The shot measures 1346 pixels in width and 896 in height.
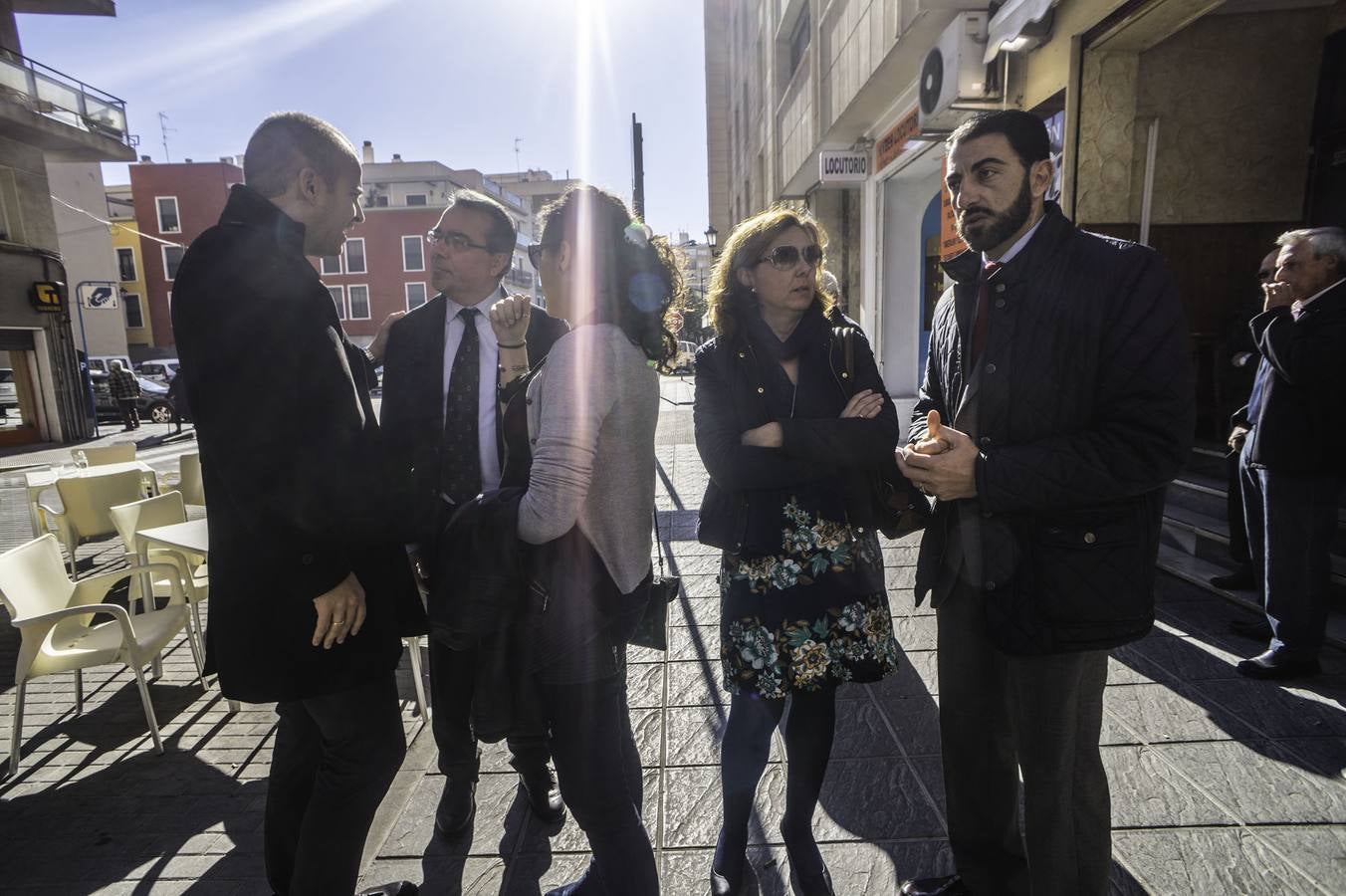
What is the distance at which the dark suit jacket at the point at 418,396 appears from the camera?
2283 mm

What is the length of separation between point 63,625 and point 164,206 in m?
45.2

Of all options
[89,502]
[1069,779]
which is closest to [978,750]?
[1069,779]

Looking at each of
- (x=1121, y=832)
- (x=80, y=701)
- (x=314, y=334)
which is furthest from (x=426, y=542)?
(x=80, y=701)

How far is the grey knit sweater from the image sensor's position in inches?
64.2

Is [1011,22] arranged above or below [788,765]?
above

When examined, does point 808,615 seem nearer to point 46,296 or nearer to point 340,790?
point 340,790

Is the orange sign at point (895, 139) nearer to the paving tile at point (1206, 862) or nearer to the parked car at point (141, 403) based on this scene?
the paving tile at point (1206, 862)

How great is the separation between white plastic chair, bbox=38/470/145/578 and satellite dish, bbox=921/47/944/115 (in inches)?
310

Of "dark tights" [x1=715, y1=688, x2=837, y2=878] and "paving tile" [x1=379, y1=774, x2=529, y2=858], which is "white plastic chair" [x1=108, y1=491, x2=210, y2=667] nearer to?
"paving tile" [x1=379, y1=774, x2=529, y2=858]

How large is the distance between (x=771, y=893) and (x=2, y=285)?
21334 mm

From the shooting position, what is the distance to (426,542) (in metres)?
2.05

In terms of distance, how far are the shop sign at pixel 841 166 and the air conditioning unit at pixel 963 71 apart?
13.2 feet

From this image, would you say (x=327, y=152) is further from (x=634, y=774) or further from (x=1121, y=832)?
(x=1121, y=832)

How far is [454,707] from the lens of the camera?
235 centimetres
